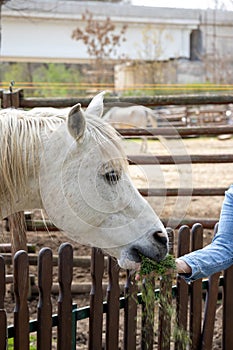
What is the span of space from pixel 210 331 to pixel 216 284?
0.27 metres

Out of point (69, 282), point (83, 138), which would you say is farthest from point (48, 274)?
point (83, 138)

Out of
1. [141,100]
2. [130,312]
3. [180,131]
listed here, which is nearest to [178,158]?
[180,131]

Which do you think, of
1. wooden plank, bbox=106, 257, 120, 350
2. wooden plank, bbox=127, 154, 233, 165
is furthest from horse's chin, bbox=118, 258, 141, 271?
wooden plank, bbox=127, 154, 233, 165

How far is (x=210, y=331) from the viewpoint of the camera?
327 centimetres

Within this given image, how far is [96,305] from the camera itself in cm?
277

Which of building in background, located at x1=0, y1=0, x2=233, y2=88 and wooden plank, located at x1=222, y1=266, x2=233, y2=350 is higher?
building in background, located at x1=0, y1=0, x2=233, y2=88

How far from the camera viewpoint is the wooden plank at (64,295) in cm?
263

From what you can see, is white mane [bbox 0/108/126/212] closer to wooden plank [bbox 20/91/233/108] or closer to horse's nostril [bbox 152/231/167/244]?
horse's nostril [bbox 152/231/167/244]

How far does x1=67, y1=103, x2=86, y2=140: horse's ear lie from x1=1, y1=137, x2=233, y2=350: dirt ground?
23.4 inches

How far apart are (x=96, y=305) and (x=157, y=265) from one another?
0.52 metres

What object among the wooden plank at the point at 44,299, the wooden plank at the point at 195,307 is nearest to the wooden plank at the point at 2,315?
the wooden plank at the point at 44,299

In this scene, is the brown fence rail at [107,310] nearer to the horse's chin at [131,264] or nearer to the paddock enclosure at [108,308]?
the paddock enclosure at [108,308]

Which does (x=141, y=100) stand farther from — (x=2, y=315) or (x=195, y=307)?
(x=2, y=315)

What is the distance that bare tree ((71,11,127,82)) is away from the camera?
21438 mm
